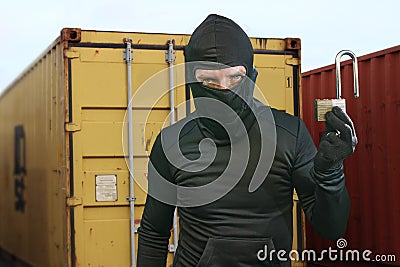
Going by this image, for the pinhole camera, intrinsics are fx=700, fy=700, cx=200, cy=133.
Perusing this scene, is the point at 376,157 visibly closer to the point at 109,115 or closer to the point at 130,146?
the point at 130,146

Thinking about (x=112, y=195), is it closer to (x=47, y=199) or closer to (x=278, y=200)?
(x=47, y=199)

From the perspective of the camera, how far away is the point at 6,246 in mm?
12586

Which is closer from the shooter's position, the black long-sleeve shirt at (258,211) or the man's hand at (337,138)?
the man's hand at (337,138)

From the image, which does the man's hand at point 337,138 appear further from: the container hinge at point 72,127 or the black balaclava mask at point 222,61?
the container hinge at point 72,127

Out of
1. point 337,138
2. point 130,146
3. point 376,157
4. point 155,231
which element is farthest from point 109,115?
point 337,138

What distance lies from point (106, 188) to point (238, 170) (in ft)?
13.5

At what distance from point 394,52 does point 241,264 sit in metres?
5.00

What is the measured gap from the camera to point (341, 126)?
2.11 metres

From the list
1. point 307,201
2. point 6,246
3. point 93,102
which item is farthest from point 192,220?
point 6,246

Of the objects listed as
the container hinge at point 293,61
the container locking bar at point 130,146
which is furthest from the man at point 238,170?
the container hinge at point 293,61

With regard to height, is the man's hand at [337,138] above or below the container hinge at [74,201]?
above

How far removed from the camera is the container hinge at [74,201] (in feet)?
20.6

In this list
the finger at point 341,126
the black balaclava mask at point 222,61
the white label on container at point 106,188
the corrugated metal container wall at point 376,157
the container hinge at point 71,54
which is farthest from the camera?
the corrugated metal container wall at point 376,157

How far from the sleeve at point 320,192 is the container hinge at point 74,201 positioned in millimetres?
4106
